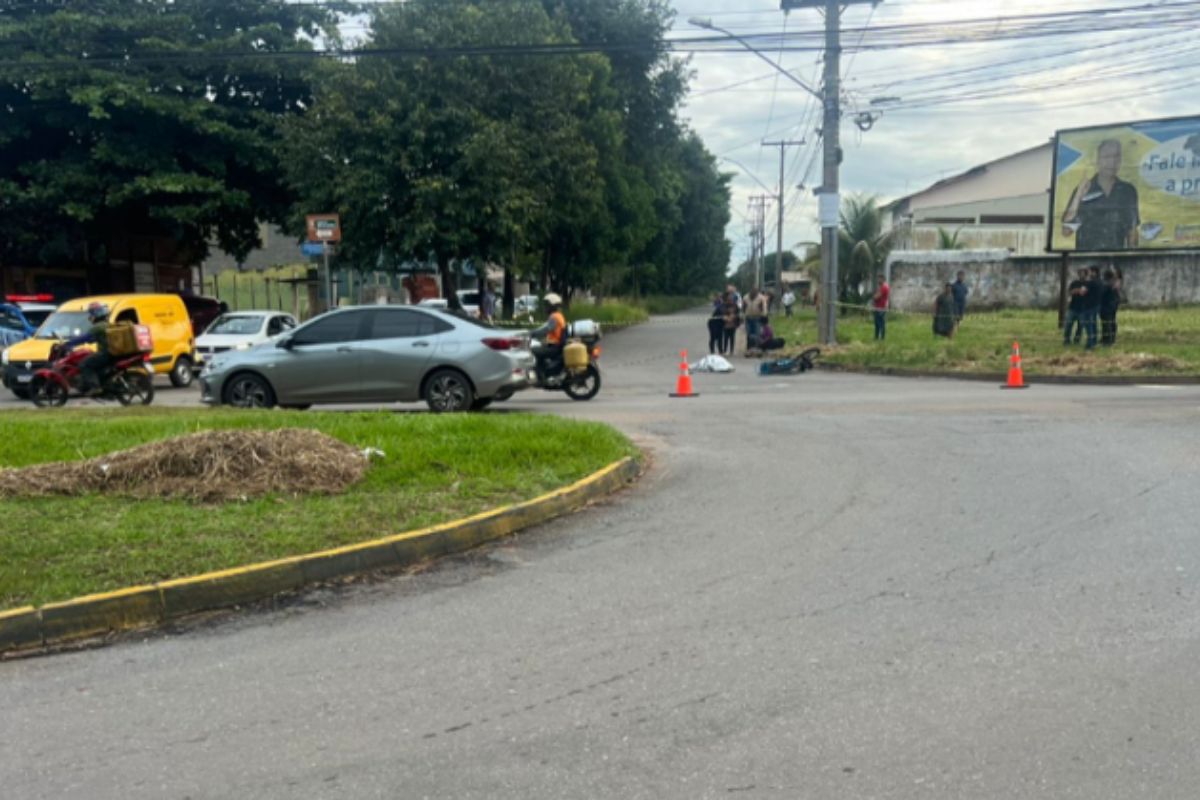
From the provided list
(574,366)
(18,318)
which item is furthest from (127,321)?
(574,366)

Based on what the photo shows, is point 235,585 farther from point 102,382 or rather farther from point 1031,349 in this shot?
point 1031,349

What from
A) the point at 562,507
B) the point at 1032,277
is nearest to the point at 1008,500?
the point at 562,507

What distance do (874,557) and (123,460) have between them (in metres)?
5.95

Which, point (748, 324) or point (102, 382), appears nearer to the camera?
point (102, 382)

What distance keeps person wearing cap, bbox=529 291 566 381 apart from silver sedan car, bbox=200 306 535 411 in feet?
4.37

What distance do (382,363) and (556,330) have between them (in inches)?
113

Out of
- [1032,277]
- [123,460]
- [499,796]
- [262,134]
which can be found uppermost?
[262,134]

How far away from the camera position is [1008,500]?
310 inches

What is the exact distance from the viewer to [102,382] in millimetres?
15445

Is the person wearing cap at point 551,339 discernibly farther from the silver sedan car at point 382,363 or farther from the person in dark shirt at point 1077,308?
the person in dark shirt at point 1077,308

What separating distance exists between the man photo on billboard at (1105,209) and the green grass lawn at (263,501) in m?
18.3

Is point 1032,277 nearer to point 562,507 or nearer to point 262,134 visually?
point 262,134

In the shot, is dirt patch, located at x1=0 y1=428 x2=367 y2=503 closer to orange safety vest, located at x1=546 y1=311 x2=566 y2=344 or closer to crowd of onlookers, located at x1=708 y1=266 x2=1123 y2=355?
orange safety vest, located at x1=546 y1=311 x2=566 y2=344

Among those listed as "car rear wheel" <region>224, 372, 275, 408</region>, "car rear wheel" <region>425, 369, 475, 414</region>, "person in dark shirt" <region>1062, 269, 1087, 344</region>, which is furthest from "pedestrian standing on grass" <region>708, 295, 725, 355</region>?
"car rear wheel" <region>224, 372, 275, 408</region>
